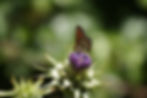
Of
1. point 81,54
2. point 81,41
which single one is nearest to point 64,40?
point 81,54

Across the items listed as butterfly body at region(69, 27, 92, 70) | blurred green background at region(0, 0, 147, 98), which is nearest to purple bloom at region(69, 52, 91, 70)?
butterfly body at region(69, 27, 92, 70)

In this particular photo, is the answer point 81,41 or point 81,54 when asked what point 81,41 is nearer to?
point 81,41

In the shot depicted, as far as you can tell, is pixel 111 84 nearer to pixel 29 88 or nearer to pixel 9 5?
pixel 9 5

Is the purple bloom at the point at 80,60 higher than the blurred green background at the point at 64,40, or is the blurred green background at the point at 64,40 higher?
the blurred green background at the point at 64,40

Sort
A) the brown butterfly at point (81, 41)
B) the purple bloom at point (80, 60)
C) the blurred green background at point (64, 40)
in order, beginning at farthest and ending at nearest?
1. the blurred green background at point (64, 40)
2. the purple bloom at point (80, 60)
3. the brown butterfly at point (81, 41)

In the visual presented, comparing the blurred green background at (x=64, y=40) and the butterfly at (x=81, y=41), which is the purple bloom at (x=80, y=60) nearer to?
the butterfly at (x=81, y=41)

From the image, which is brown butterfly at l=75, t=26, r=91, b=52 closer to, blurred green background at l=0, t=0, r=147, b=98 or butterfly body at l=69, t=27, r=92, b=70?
butterfly body at l=69, t=27, r=92, b=70

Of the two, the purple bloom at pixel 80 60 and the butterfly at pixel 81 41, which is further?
the purple bloom at pixel 80 60

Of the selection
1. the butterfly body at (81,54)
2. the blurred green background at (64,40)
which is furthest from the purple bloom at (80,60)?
the blurred green background at (64,40)
